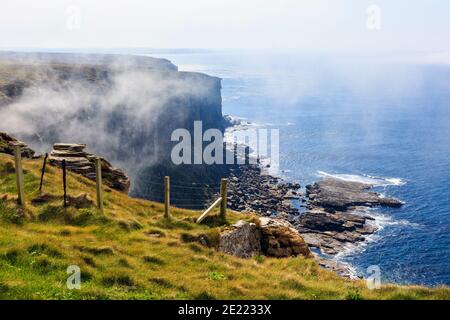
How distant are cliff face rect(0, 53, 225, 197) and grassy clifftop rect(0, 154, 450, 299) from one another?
234 ft

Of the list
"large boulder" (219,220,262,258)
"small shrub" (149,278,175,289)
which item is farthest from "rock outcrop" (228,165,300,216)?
"small shrub" (149,278,175,289)

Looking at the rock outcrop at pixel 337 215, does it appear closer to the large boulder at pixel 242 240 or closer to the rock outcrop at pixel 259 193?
→ the rock outcrop at pixel 259 193

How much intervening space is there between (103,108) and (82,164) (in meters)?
90.3

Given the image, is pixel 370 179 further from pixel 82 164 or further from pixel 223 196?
pixel 223 196

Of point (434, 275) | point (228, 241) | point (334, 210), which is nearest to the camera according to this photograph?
point (228, 241)

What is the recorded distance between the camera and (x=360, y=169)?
136125 millimetres

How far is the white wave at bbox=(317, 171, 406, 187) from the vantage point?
392ft

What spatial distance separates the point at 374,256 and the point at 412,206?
2934 cm

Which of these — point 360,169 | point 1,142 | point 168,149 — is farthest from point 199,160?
point 1,142

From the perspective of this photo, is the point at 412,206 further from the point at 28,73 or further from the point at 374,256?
the point at 28,73

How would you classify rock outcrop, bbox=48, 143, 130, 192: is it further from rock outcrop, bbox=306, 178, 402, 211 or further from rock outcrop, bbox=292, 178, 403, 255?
rock outcrop, bbox=306, 178, 402, 211

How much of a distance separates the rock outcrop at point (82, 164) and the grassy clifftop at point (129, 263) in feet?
23.4

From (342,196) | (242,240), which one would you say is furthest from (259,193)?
(242,240)

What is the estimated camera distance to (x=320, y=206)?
4065 inches
